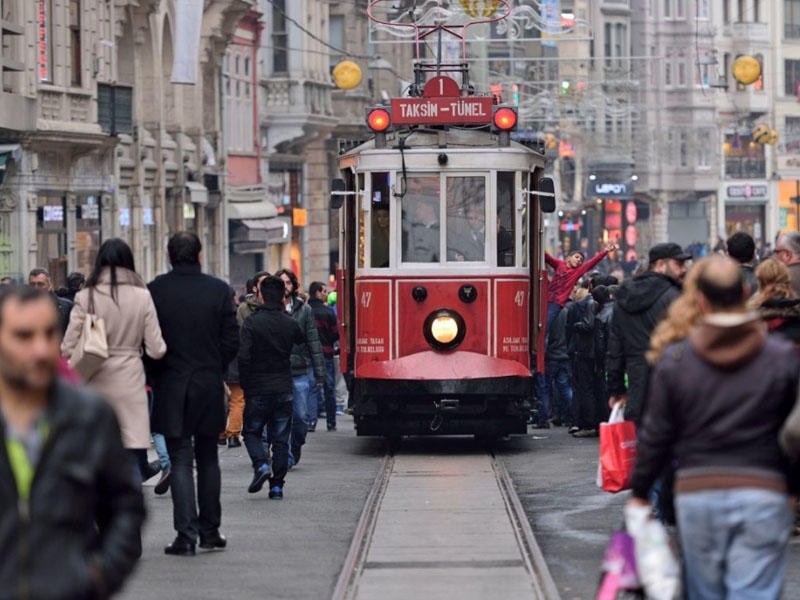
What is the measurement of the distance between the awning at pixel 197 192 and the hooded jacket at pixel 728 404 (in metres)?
36.2

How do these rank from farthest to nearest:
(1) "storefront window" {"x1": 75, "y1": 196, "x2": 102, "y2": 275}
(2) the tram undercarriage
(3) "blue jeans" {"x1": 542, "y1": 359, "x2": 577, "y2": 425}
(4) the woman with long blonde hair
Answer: (1) "storefront window" {"x1": 75, "y1": 196, "x2": 102, "y2": 275}, (3) "blue jeans" {"x1": 542, "y1": 359, "x2": 577, "y2": 425}, (2) the tram undercarriage, (4) the woman with long blonde hair

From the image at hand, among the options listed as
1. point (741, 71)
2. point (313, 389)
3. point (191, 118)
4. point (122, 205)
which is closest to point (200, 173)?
point (191, 118)

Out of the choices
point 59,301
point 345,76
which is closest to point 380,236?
point 59,301

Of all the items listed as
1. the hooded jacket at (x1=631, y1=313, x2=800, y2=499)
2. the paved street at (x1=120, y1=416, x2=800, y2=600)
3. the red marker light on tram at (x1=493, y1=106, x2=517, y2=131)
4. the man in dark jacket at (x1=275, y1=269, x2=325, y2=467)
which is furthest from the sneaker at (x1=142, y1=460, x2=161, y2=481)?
the hooded jacket at (x1=631, y1=313, x2=800, y2=499)

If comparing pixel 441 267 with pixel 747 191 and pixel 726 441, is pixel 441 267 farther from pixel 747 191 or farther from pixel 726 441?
pixel 747 191

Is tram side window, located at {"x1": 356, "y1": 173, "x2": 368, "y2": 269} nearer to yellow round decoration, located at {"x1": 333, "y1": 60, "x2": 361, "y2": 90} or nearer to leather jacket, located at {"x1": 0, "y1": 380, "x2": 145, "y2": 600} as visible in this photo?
leather jacket, located at {"x1": 0, "y1": 380, "x2": 145, "y2": 600}

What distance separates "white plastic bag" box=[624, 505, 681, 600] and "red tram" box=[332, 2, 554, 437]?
1288 centimetres

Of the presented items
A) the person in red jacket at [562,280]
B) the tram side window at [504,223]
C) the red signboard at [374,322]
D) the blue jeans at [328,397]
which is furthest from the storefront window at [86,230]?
the tram side window at [504,223]

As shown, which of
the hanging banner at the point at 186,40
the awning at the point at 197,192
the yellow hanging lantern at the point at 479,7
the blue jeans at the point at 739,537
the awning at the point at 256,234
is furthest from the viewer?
the awning at the point at 256,234

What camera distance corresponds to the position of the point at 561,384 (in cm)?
2433

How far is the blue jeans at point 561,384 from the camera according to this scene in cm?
2417

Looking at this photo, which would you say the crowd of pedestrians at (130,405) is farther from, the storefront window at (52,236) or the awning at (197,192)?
the awning at (197,192)

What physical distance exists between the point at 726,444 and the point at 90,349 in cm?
544

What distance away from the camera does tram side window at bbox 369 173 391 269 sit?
20609 mm
